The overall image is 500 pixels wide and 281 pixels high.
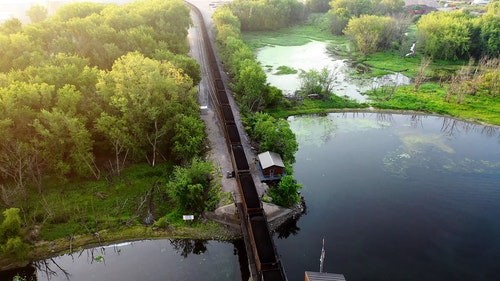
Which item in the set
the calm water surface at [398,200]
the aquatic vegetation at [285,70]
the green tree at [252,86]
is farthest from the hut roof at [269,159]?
the aquatic vegetation at [285,70]

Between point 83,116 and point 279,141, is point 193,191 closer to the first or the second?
point 279,141

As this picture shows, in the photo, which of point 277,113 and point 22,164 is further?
point 277,113

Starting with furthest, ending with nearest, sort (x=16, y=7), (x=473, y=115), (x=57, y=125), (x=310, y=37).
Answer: (x=310, y=37), (x=16, y=7), (x=473, y=115), (x=57, y=125)

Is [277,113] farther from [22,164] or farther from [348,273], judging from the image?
[22,164]

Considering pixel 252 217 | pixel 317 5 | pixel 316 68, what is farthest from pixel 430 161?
pixel 317 5

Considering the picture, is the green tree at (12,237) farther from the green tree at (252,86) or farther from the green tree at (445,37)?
the green tree at (445,37)

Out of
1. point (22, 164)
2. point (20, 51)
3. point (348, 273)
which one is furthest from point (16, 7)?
point (348, 273)
